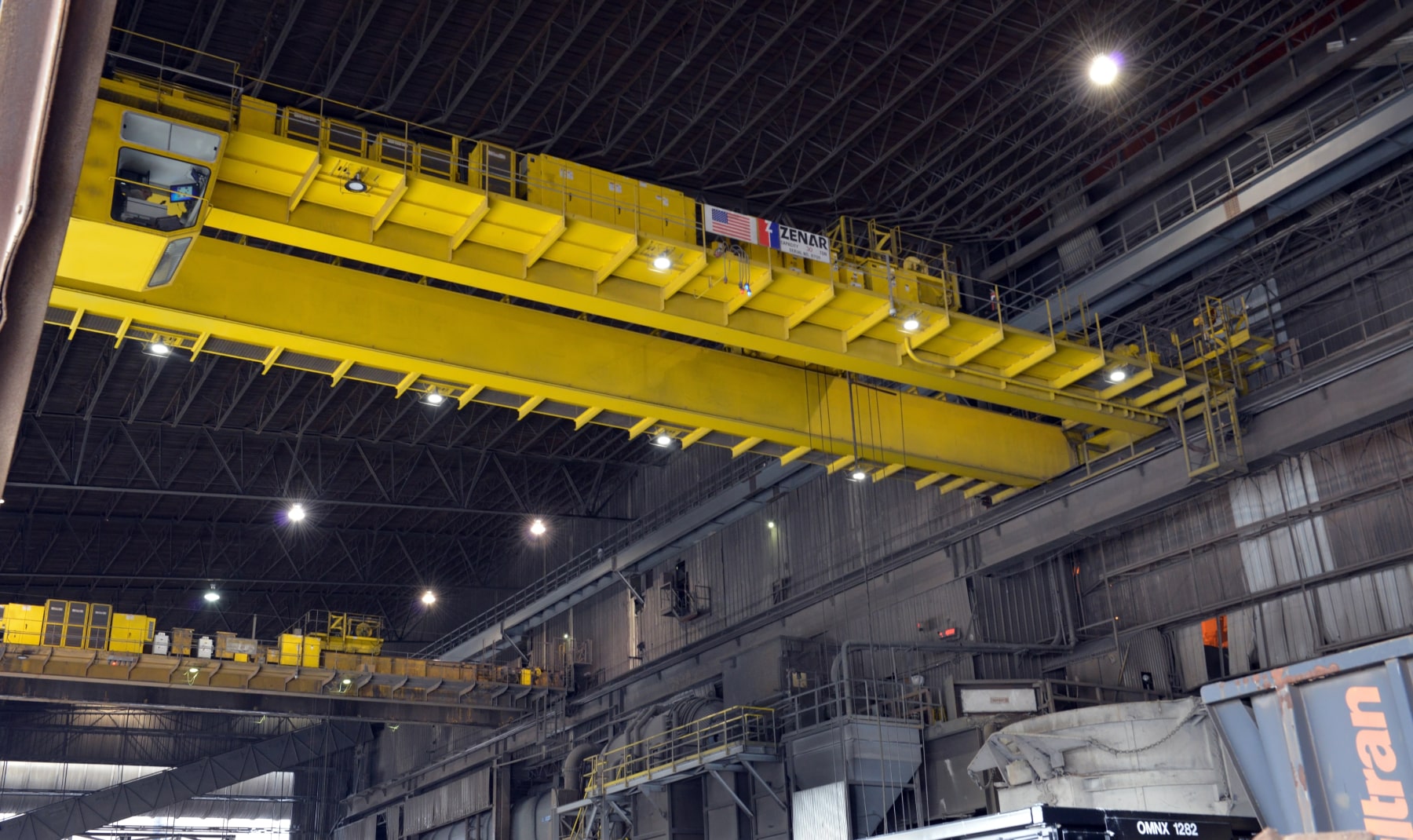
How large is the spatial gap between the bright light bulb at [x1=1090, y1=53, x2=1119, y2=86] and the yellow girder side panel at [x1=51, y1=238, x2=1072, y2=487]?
7.32m

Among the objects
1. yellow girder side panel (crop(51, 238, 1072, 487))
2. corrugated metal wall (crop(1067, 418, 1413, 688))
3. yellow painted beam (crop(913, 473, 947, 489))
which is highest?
yellow girder side panel (crop(51, 238, 1072, 487))

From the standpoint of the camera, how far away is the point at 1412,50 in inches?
834

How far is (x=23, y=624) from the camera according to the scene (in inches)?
1400

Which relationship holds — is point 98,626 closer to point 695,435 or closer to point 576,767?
point 576,767

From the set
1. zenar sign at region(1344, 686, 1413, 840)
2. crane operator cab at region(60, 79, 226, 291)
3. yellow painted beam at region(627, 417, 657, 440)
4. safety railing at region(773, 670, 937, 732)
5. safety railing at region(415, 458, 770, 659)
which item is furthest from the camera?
safety railing at region(415, 458, 770, 659)

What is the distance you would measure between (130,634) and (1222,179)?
3392 centimetres

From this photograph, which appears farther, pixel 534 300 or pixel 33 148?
pixel 534 300

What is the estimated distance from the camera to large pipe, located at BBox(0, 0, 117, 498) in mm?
2545

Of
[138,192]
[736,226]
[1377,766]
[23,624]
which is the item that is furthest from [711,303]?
[23,624]

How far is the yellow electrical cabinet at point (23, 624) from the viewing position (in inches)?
1388

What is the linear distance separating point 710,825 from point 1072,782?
433 inches

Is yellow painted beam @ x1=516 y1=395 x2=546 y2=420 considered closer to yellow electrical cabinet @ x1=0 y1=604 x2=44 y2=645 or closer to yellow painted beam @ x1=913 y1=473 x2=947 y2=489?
yellow painted beam @ x1=913 y1=473 x2=947 y2=489

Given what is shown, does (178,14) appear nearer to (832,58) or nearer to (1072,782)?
(832,58)

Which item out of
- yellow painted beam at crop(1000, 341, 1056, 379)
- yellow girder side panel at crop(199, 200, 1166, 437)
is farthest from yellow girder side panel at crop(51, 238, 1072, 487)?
yellow painted beam at crop(1000, 341, 1056, 379)
